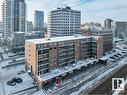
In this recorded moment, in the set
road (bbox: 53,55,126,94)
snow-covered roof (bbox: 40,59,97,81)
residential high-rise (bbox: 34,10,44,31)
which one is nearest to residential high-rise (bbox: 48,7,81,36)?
road (bbox: 53,55,126,94)

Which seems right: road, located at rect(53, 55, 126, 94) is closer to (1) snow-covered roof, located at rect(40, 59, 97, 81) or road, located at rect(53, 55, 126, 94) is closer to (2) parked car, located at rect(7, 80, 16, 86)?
(1) snow-covered roof, located at rect(40, 59, 97, 81)

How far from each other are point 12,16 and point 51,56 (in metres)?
69.6

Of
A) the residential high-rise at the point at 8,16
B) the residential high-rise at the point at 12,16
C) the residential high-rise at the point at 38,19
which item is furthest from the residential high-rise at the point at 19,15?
the residential high-rise at the point at 38,19

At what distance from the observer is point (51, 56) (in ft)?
155

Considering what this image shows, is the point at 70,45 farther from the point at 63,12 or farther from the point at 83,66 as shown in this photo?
the point at 63,12

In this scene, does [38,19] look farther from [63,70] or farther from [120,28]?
[63,70]

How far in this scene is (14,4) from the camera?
108938 mm

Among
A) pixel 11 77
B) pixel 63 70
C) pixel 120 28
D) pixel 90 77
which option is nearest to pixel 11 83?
pixel 11 77

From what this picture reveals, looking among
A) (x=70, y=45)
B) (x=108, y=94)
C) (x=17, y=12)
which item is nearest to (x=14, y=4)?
(x=17, y=12)

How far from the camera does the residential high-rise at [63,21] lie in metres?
90.8

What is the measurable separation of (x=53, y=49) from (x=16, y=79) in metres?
12.4

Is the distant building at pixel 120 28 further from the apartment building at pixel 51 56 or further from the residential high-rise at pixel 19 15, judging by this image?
the apartment building at pixel 51 56

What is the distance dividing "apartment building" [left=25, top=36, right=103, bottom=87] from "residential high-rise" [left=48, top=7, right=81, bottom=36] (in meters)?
32.3

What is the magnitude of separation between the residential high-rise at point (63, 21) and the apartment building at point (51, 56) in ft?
106
